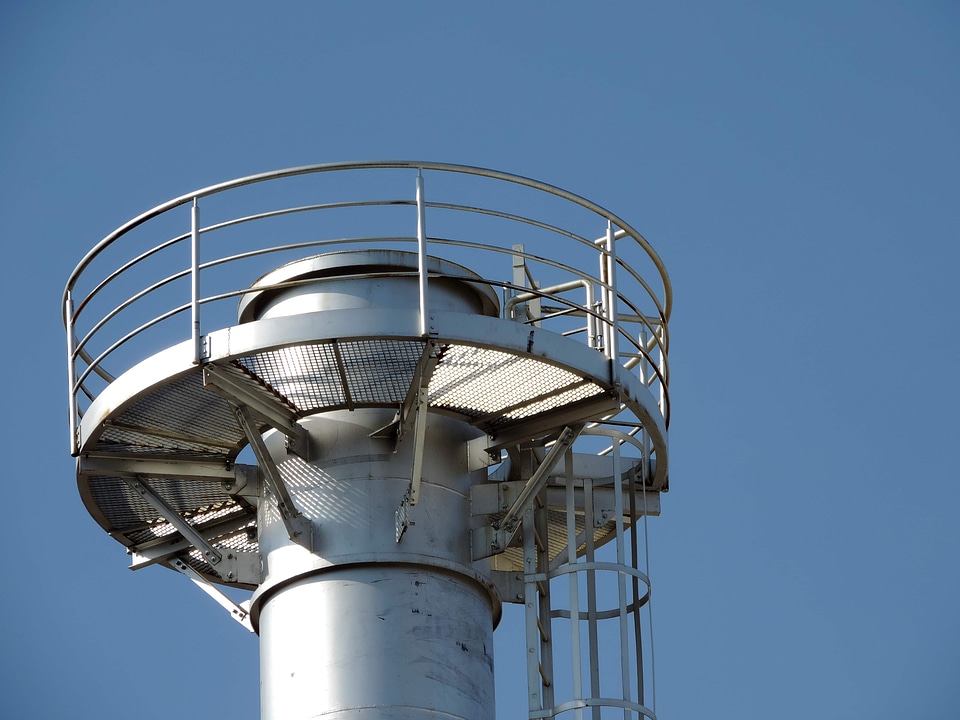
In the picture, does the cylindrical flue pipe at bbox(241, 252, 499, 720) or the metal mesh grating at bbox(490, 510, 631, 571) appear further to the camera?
the metal mesh grating at bbox(490, 510, 631, 571)

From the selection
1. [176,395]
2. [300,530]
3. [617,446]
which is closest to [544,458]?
[617,446]

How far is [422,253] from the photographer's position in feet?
49.3

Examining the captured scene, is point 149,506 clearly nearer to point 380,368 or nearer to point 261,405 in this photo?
point 261,405

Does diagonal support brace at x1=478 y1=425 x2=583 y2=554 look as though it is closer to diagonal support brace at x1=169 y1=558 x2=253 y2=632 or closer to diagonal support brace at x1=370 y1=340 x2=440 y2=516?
diagonal support brace at x1=370 y1=340 x2=440 y2=516

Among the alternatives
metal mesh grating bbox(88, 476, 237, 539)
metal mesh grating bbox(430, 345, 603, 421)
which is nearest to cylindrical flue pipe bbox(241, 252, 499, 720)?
metal mesh grating bbox(430, 345, 603, 421)

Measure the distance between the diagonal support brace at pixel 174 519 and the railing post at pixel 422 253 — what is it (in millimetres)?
3489

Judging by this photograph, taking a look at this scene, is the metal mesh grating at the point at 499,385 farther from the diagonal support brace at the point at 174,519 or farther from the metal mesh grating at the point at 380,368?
the diagonal support brace at the point at 174,519

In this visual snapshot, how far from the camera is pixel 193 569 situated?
17750 millimetres

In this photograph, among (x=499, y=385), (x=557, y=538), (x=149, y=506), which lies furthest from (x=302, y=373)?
(x=557, y=538)

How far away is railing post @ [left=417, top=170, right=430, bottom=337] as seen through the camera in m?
14.7

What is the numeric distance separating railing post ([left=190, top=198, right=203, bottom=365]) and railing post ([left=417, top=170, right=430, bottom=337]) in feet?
5.99

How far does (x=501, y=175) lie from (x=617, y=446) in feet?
10.5

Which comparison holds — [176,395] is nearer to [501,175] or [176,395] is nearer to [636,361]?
[501,175]

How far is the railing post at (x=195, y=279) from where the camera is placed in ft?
48.9
